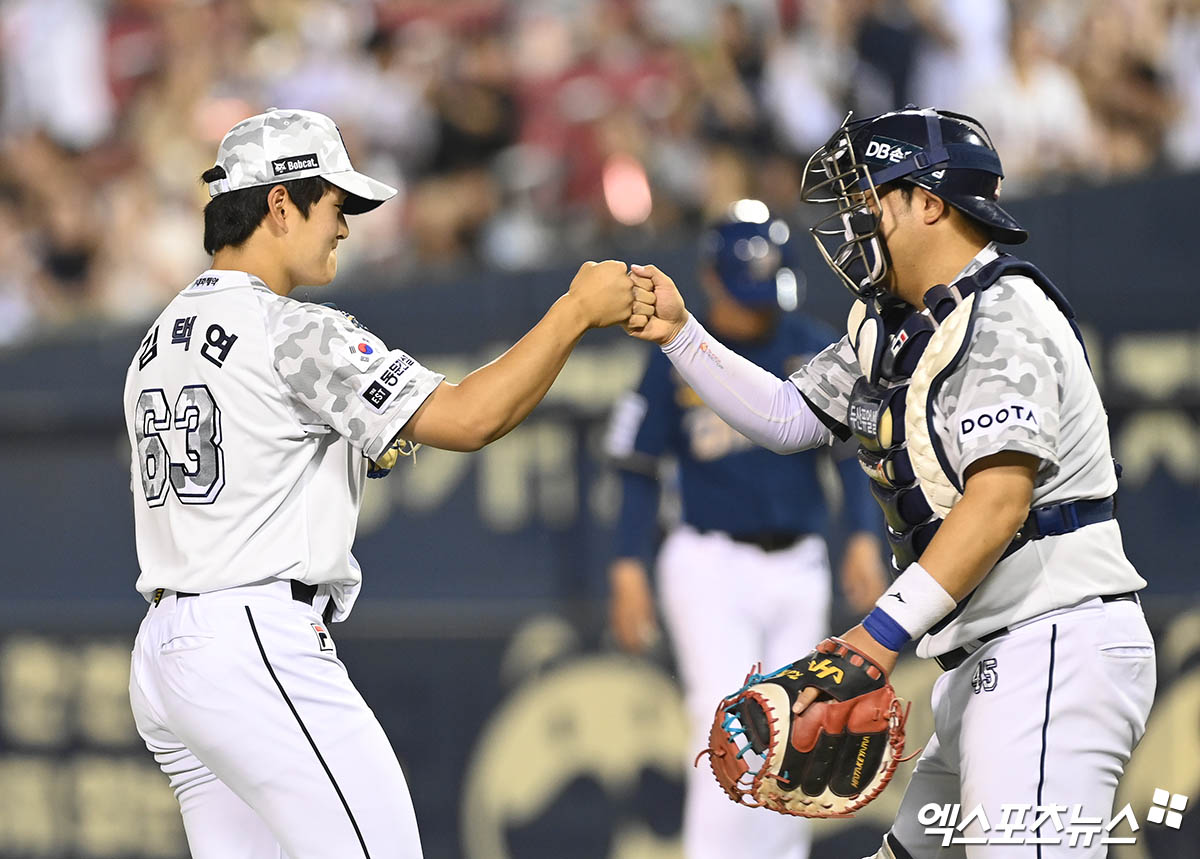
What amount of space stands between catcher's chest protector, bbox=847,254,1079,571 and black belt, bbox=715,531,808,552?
2.20 metres

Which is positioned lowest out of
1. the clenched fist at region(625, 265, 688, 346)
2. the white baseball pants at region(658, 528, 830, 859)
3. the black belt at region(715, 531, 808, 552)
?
the white baseball pants at region(658, 528, 830, 859)

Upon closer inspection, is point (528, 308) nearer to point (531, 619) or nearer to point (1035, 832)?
point (531, 619)

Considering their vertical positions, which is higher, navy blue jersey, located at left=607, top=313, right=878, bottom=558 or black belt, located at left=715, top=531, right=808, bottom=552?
navy blue jersey, located at left=607, top=313, right=878, bottom=558

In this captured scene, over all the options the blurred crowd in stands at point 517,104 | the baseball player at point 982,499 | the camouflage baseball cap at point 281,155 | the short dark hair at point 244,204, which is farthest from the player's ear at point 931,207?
the blurred crowd in stands at point 517,104

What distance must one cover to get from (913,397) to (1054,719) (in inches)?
27.5

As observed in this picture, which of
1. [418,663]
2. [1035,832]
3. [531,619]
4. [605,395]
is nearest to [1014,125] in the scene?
[605,395]

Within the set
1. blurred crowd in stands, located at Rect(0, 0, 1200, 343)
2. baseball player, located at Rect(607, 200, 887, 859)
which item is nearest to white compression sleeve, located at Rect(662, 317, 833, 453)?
baseball player, located at Rect(607, 200, 887, 859)

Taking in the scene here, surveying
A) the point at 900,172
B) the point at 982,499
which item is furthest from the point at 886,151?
the point at 982,499

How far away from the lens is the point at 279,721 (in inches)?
136

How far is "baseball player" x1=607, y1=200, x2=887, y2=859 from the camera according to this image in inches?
225

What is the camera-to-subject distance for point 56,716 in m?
7.57

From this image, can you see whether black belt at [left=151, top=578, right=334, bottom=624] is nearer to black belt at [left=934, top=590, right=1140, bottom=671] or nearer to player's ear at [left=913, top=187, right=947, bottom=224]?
black belt at [left=934, top=590, right=1140, bottom=671]

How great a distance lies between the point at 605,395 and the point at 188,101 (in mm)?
4862

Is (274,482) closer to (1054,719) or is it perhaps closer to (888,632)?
(888,632)
